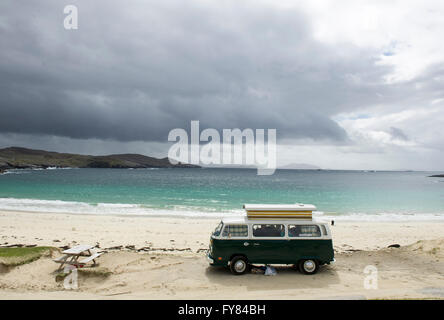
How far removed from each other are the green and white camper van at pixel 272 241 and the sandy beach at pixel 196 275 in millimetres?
573

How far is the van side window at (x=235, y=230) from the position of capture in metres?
11.4

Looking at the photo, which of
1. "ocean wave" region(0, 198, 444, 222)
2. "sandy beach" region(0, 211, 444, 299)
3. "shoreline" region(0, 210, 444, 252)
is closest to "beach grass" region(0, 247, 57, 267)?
"sandy beach" region(0, 211, 444, 299)

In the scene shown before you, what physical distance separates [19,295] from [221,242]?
6.91 metres

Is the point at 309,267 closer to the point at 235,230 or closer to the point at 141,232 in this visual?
the point at 235,230

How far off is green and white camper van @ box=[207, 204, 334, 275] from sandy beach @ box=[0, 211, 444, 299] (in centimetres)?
57

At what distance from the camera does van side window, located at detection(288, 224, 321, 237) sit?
11.5 meters

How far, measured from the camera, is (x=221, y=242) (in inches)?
448

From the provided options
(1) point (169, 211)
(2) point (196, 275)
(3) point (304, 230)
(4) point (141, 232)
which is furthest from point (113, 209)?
(3) point (304, 230)

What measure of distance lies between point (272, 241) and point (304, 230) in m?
1.37

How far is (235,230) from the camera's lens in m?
11.5

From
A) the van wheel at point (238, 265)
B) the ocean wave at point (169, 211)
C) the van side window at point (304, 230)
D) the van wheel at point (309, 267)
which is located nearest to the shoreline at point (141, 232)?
the ocean wave at point (169, 211)
